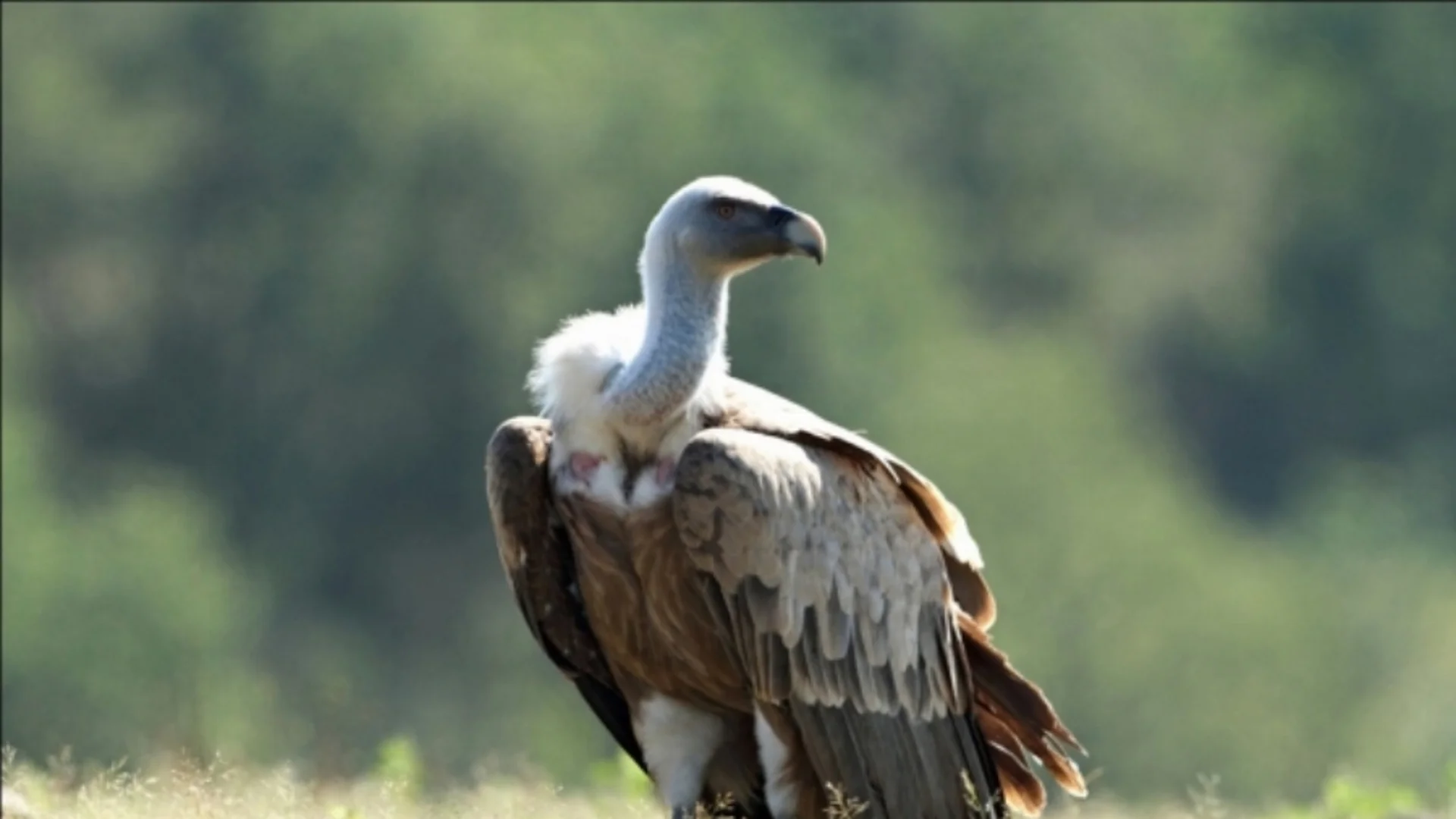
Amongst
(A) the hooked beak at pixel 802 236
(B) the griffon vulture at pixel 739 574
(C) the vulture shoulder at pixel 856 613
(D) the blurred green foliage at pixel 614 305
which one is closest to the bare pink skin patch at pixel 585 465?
(B) the griffon vulture at pixel 739 574

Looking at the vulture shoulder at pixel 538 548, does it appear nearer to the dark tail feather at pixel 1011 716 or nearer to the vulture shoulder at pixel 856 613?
the vulture shoulder at pixel 856 613

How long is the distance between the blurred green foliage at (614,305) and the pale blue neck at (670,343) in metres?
21.4

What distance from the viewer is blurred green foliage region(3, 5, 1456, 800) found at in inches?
1684

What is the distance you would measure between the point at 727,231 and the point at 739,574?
3.73ft

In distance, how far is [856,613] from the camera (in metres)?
10.2

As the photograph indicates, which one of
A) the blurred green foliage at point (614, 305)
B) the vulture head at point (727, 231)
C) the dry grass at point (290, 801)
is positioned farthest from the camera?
the blurred green foliage at point (614, 305)

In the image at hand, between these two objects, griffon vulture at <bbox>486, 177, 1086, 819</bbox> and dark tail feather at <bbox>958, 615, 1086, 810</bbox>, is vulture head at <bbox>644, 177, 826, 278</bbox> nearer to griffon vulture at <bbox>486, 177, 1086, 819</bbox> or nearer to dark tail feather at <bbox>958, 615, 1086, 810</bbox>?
griffon vulture at <bbox>486, 177, 1086, 819</bbox>

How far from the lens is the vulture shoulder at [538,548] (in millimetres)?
10234

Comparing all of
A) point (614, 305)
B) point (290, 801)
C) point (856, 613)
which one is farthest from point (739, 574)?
point (614, 305)

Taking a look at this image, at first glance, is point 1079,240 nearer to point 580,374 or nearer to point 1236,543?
point 1236,543

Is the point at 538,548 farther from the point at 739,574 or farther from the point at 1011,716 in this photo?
the point at 1011,716

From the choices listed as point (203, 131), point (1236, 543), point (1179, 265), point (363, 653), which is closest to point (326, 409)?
point (363, 653)

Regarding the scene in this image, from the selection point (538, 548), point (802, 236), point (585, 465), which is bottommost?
point (538, 548)

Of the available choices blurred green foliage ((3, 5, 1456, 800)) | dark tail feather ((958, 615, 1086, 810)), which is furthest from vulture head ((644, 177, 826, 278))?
blurred green foliage ((3, 5, 1456, 800))
